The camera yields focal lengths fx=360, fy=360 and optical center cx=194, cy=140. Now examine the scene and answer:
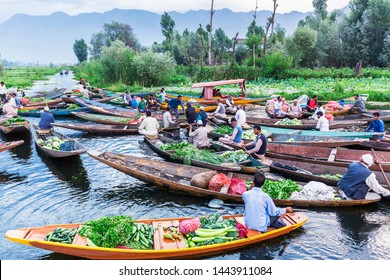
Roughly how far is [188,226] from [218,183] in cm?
224

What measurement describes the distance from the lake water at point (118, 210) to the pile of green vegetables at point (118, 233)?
0.79 meters

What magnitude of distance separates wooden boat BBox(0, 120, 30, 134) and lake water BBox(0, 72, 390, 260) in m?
2.79

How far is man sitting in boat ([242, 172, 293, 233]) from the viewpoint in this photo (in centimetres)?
620

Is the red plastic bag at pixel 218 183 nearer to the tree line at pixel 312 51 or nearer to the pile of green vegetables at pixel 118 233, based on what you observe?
the pile of green vegetables at pixel 118 233

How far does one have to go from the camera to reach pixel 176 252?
5.83 meters

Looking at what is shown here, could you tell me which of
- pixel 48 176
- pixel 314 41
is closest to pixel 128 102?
pixel 48 176

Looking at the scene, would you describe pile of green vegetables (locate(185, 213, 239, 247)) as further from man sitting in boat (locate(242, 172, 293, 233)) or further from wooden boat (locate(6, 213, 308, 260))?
man sitting in boat (locate(242, 172, 293, 233))

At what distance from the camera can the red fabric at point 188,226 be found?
6.38 metres

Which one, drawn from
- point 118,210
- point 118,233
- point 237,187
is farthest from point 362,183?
point 118,210

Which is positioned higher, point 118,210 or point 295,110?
point 295,110

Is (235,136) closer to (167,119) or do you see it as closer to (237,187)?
(237,187)

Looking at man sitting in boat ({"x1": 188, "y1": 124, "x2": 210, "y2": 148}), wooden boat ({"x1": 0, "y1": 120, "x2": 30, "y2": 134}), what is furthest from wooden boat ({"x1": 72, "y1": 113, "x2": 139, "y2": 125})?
man sitting in boat ({"x1": 188, "y1": 124, "x2": 210, "y2": 148})

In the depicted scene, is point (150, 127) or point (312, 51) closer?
point (150, 127)

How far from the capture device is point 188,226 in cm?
640
